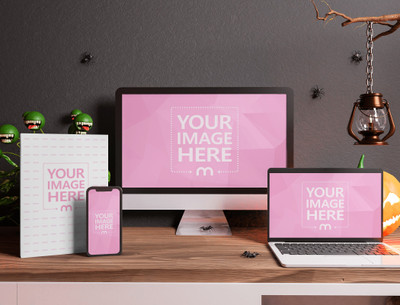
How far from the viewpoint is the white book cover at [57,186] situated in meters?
0.94

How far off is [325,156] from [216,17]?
2.45ft

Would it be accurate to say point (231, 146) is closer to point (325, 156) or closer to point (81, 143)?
point (325, 156)

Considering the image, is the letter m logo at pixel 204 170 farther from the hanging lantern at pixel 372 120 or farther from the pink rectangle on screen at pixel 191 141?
the hanging lantern at pixel 372 120

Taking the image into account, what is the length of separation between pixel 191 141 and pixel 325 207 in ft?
1.74

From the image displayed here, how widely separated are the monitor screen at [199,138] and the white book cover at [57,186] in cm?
27

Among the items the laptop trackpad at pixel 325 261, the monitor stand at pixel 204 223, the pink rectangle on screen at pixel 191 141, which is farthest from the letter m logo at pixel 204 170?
the laptop trackpad at pixel 325 261

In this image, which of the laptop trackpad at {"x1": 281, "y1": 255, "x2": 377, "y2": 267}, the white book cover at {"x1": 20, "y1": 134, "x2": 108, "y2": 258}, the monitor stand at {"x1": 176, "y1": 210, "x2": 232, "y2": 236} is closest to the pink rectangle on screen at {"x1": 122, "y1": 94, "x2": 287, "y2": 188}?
the monitor stand at {"x1": 176, "y1": 210, "x2": 232, "y2": 236}

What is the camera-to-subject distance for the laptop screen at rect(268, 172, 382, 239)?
3.54ft

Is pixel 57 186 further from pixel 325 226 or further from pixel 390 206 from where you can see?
pixel 390 206

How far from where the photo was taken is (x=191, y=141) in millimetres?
1287

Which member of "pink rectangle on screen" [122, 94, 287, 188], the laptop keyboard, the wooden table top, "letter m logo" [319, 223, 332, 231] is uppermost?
"pink rectangle on screen" [122, 94, 287, 188]

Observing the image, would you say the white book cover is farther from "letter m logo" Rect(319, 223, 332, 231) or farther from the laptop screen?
"letter m logo" Rect(319, 223, 332, 231)

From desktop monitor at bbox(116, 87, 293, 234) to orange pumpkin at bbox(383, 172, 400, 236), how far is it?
34 centimetres

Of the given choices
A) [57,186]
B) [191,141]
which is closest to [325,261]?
[191,141]
